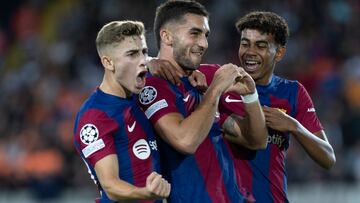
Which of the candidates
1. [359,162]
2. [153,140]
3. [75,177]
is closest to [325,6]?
[359,162]

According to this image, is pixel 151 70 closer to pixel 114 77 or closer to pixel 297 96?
pixel 114 77

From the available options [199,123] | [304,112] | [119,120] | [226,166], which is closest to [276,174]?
[304,112]

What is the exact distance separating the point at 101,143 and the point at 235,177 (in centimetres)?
108

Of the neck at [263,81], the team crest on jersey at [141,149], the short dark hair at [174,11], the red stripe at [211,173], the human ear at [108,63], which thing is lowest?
the red stripe at [211,173]

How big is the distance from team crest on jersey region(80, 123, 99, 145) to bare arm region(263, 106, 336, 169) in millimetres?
1286

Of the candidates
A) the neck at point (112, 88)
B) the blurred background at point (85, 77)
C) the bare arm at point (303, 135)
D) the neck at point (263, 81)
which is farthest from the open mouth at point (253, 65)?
the blurred background at point (85, 77)

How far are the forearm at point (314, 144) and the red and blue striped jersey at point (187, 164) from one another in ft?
2.18

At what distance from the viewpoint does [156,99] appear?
5648mm

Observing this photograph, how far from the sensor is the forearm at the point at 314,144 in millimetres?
6164

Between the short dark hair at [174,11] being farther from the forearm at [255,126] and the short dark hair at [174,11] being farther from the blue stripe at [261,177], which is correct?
the blue stripe at [261,177]

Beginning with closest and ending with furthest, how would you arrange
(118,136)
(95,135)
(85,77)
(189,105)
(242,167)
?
(95,135), (118,136), (189,105), (242,167), (85,77)

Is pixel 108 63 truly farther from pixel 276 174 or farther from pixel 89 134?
pixel 276 174

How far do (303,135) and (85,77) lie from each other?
952 centimetres

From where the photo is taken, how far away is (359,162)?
40.0 feet
